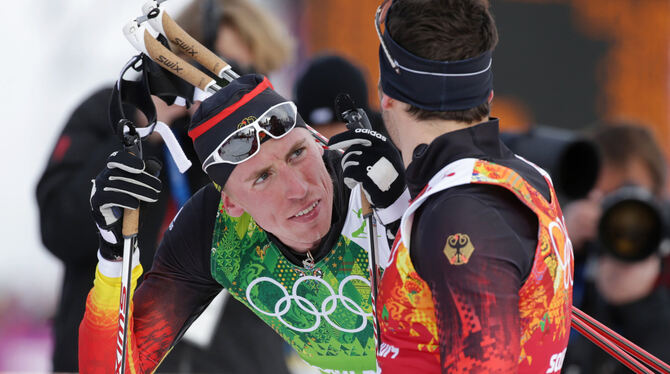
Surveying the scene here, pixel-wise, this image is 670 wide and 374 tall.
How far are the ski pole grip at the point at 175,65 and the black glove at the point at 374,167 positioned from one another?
411 mm

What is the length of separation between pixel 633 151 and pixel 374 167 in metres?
2.40

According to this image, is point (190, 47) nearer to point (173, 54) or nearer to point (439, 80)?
point (173, 54)

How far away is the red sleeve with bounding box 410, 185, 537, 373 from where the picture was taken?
129cm

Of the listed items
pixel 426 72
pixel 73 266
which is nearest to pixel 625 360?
pixel 426 72

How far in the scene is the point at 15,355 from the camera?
5.29 metres

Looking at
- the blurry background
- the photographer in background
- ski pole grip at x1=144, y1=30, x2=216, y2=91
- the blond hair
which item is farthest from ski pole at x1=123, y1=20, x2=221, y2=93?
the blurry background

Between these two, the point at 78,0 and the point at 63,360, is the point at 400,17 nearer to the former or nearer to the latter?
the point at 63,360

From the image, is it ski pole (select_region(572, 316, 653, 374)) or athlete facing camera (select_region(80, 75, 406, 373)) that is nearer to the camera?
ski pole (select_region(572, 316, 653, 374))

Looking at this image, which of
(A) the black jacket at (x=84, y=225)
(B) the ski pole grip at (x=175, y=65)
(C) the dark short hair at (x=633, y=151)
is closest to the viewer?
(B) the ski pole grip at (x=175, y=65)

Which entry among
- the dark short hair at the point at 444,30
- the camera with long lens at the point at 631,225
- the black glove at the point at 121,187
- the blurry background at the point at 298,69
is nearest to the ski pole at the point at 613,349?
the dark short hair at the point at 444,30

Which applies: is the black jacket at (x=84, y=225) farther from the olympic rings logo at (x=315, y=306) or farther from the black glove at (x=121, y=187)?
the black glove at (x=121, y=187)

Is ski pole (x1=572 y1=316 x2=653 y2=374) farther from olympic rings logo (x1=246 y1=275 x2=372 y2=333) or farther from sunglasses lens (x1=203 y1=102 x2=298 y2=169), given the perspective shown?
sunglasses lens (x1=203 y1=102 x2=298 y2=169)

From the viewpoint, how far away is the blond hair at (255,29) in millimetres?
3252

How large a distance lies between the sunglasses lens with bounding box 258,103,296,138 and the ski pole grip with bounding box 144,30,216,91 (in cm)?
18
